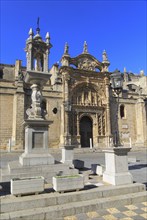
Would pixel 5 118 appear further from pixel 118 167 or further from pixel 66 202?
pixel 66 202

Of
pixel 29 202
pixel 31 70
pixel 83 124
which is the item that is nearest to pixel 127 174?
pixel 29 202

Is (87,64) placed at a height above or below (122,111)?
above

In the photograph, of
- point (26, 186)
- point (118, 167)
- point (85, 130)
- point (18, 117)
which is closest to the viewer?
point (26, 186)

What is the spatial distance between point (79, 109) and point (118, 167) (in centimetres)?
2049

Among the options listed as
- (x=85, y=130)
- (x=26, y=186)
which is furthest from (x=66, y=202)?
(x=85, y=130)

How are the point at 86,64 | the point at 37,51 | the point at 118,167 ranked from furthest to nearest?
the point at 86,64 < the point at 37,51 < the point at 118,167

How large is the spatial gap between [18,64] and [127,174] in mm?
30581

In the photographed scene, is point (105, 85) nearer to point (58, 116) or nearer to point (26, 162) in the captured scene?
point (58, 116)

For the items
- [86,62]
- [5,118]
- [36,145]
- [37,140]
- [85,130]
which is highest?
[86,62]

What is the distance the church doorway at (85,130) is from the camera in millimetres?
26656

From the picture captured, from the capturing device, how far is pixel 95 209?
4.80 meters

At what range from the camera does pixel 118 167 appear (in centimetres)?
624

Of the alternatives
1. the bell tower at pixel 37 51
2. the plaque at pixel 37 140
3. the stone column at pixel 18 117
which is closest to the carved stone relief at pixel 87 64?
the stone column at pixel 18 117

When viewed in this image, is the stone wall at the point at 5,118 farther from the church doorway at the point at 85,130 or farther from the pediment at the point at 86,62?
the pediment at the point at 86,62
